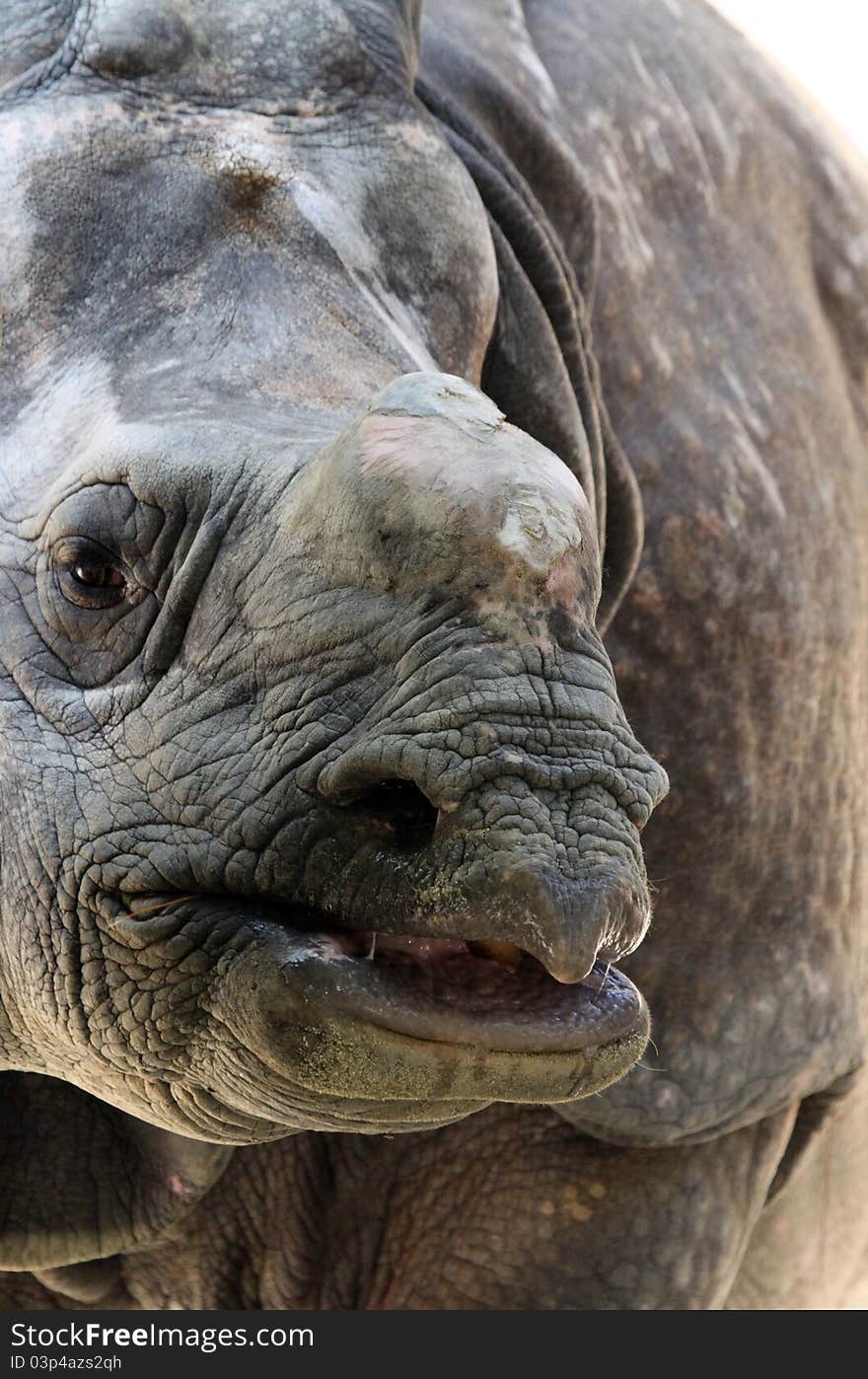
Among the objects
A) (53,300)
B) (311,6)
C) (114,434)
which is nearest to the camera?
(114,434)

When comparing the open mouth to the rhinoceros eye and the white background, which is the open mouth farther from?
the white background

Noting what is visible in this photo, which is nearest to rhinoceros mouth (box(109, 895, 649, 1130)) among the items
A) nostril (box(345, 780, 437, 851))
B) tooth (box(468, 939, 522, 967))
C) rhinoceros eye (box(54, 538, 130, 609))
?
tooth (box(468, 939, 522, 967))

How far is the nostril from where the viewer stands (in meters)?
2.51

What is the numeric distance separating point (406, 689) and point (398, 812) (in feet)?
0.56

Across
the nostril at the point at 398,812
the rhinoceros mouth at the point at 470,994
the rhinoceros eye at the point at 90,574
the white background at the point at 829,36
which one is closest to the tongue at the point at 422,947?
the rhinoceros mouth at the point at 470,994

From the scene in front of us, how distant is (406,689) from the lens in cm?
245

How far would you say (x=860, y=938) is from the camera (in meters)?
4.46

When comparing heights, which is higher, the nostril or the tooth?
the nostril

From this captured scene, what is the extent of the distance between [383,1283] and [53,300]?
6.51 feet

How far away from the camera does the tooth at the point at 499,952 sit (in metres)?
2.53

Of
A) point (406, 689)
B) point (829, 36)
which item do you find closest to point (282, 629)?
point (406, 689)

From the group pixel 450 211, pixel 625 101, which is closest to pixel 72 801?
pixel 450 211

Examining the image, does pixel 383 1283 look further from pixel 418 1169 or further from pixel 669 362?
pixel 669 362

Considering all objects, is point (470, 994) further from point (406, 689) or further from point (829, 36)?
point (829, 36)
